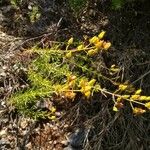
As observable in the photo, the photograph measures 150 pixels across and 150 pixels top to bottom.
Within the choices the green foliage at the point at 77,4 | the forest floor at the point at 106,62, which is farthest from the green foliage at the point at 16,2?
the green foliage at the point at 77,4

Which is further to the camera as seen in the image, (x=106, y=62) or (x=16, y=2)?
(x=16, y=2)

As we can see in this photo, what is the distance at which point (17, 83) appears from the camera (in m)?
2.43

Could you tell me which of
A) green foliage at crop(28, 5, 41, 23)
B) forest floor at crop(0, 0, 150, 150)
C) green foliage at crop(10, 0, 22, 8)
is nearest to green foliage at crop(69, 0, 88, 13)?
forest floor at crop(0, 0, 150, 150)

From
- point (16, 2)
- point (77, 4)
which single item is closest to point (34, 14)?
point (16, 2)

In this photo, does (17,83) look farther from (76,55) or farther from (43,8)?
(43,8)

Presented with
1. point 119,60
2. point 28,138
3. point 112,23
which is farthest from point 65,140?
point 112,23

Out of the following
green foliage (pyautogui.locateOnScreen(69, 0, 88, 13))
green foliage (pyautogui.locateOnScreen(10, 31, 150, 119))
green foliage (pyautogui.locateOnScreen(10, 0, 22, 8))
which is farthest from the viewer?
green foliage (pyautogui.locateOnScreen(10, 0, 22, 8))

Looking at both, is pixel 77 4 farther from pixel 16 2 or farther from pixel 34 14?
pixel 16 2

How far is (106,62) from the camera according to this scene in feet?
8.39

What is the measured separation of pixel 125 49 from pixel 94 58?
0.20 meters

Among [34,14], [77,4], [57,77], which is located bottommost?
[57,77]

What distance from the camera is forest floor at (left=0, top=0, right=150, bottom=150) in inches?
91.7

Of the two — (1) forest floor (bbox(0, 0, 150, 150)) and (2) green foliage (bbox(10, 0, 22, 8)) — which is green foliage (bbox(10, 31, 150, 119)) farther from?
(2) green foliage (bbox(10, 0, 22, 8))

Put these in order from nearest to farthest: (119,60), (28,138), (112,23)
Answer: (28,138) < (119,60) < (112,23)
